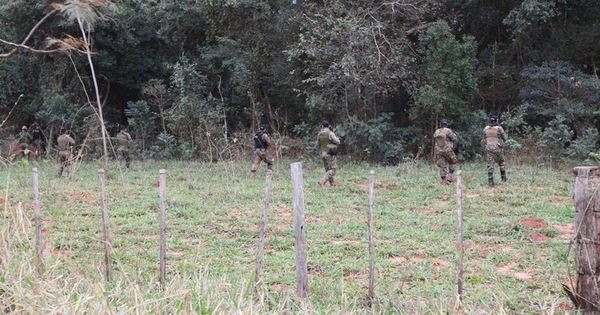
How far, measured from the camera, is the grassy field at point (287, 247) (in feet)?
13.8

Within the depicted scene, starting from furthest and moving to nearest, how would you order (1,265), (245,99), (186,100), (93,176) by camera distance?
(245,99) < (186,100) < (93,176) < (1,265)

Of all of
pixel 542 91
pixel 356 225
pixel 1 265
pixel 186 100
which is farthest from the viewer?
pixel 186 100

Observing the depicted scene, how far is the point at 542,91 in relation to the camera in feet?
54.8

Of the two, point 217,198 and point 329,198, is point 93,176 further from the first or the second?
point 329,198

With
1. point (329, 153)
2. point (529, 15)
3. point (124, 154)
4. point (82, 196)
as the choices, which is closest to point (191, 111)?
point (124, 154)

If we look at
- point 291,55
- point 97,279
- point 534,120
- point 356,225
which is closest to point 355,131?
point 291,55

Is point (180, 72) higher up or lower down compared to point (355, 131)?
higher up

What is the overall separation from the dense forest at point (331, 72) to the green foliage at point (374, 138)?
4 cm

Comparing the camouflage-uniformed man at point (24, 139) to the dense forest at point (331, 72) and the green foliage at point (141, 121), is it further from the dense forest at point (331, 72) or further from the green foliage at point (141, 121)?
the green foliage at point (141, 121)

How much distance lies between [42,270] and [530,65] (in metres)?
15.8

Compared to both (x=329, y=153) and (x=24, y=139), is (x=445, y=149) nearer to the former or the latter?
(x=329, y=153)

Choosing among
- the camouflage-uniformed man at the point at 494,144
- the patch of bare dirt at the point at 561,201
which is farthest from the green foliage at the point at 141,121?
the patch of bare dirt at the point at 561,201

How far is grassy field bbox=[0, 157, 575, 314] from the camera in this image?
13.8 ft

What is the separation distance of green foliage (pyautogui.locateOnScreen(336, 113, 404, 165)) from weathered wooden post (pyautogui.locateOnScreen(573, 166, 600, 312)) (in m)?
12.9
